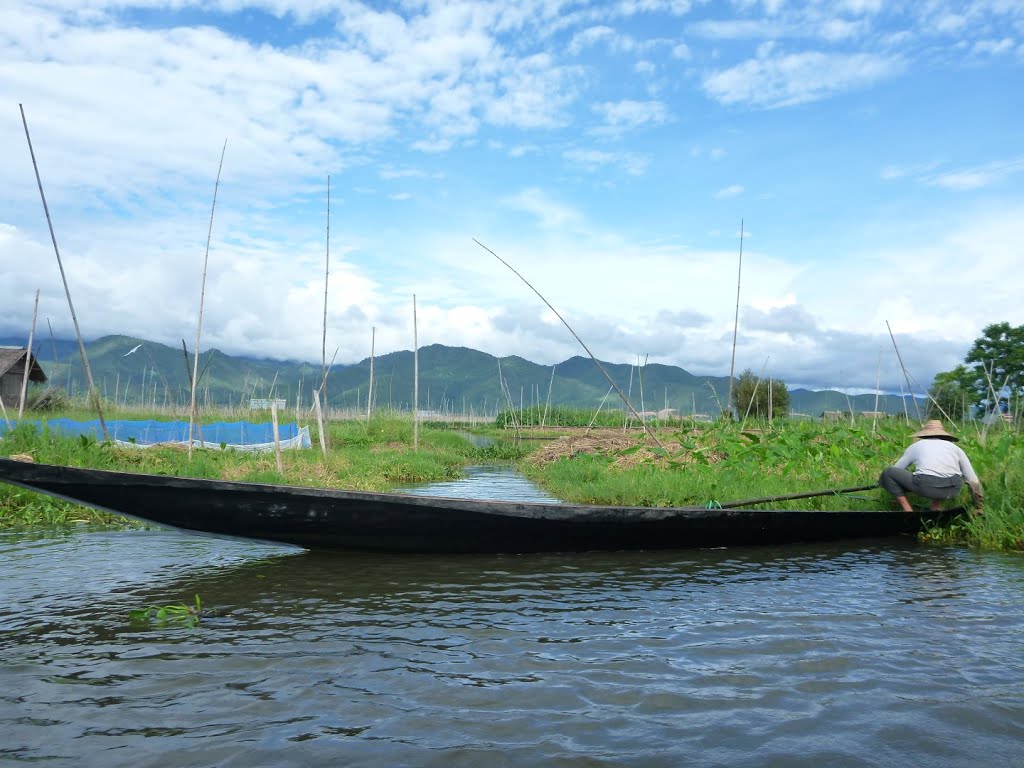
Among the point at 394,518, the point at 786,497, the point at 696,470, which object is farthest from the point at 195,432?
the point at 786,497

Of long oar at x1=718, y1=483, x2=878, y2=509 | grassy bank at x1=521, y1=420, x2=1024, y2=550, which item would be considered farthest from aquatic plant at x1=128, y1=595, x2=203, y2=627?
long oar at x1=718, y1=483, x2=878, y2=509

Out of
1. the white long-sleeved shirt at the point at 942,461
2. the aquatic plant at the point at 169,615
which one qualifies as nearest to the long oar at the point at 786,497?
the white long-sleeved shirt at the point at 942,461

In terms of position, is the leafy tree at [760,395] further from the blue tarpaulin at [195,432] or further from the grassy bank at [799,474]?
the blue tarpaulin at [195,432]

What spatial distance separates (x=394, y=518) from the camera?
4.46 m

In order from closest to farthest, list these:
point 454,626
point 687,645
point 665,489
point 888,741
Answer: point 888,741, point 687,645, point 454,626, point 665,489

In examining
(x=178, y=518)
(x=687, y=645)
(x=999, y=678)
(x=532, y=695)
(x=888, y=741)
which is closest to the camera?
(x=888, y=741)

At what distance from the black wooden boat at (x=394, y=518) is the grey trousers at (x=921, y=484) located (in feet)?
2.93

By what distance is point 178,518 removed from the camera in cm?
432

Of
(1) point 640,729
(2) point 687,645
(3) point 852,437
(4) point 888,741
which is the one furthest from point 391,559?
(3) point 852,437

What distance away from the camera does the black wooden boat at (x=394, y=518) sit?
13.3 ft

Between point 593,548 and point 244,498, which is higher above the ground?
point 244,498

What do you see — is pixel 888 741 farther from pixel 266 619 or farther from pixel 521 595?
pixel 266 619

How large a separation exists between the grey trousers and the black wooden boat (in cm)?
89

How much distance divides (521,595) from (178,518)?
218 centimetres
